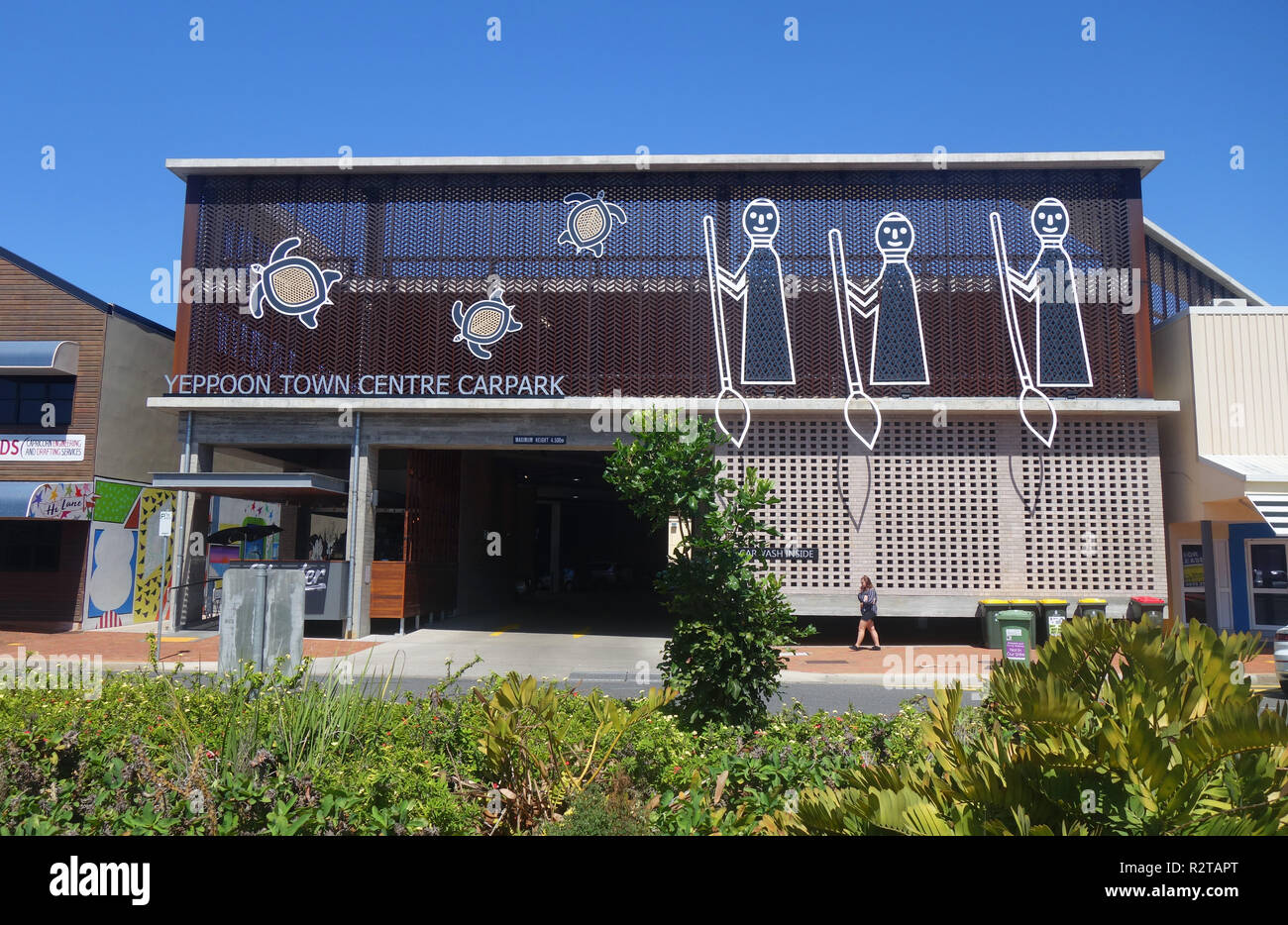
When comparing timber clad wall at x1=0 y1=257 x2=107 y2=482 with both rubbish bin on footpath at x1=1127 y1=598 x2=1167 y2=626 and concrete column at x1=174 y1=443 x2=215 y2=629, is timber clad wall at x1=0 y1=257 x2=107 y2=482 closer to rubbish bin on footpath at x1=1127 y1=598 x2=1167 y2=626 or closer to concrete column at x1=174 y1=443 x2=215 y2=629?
concrete column at x1=174 y1=443 x2=215 y2=629

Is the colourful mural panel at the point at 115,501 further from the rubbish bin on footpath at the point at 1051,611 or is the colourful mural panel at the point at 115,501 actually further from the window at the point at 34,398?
the rubbish bin on footpath at the point at 1051,611

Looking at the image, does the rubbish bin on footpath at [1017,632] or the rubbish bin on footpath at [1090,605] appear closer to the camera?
the rubbish bin on footpath at [1017,632]

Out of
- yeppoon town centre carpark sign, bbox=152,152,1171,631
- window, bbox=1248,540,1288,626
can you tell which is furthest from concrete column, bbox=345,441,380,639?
window, bbox=1248,540,1288,626

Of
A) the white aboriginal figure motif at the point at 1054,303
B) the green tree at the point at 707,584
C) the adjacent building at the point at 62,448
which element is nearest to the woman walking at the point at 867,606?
the white aboriginal figure motif at the point at 1054,303

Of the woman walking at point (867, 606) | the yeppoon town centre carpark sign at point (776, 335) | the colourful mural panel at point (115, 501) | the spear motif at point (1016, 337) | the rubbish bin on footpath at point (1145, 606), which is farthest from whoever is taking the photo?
the colourful mural panel at point (115, 501)

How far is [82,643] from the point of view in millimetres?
17172

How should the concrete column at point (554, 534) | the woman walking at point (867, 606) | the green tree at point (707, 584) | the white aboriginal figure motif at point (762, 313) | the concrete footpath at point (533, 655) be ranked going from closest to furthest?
the green tree at point (707, 584) → the concrete footpath at point (533, 655) → the woman walking at point (867, 606) → the white aboriginal figure motif at point (762, 313) → the concrete column at point (554, 534)

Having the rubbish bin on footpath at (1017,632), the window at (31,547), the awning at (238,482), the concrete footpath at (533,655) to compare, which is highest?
the awning at (238,482)

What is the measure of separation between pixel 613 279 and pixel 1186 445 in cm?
1244

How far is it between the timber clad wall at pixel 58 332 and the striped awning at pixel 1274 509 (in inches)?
930

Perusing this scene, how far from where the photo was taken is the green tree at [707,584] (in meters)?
6.31

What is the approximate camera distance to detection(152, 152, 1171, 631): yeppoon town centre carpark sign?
58.4 feet

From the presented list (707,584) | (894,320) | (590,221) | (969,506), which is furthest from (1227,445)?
(707,584)

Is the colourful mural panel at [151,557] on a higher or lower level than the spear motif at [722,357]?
lower
